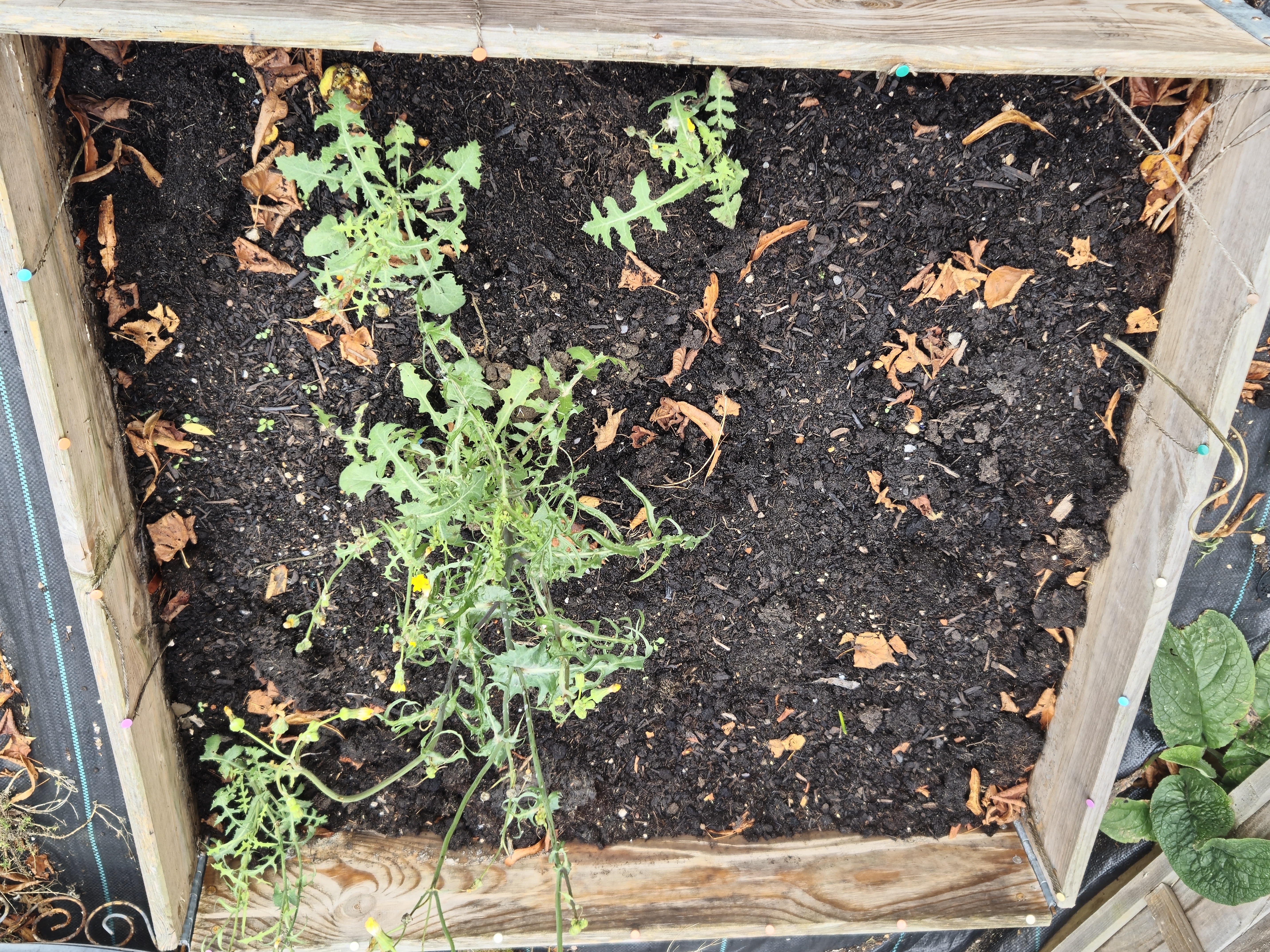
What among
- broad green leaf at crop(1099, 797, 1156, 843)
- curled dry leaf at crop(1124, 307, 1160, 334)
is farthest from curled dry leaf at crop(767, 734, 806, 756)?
curled dry leaf at crop(1124, 307, 1160, 334)

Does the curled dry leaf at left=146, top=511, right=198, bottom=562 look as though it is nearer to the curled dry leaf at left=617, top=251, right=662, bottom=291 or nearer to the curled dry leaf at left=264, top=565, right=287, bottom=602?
the curled dry leaf at left=264, top=565, right=287, bottom=602

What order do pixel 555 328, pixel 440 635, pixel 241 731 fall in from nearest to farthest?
pixel 440 635 → pixel 555 328 → pixel 241 731

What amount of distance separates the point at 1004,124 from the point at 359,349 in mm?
1625

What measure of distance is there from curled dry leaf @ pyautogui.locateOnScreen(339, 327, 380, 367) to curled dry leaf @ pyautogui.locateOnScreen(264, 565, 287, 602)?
58 cm

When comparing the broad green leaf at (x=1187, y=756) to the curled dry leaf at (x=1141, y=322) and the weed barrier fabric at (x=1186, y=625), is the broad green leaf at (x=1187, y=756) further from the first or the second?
the curled dry leaf at (x=1141, y=322)

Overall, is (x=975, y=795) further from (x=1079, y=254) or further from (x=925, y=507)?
(x=1079, y=254)

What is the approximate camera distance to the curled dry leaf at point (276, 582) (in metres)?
1.90

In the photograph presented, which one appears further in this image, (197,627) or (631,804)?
(631,804)

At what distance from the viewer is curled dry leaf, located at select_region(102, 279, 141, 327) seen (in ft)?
5.54

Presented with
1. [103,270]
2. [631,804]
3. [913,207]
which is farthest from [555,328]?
[631,804]

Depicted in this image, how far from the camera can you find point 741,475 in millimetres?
1900

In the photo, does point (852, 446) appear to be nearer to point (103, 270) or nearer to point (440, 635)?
point (440, 635)

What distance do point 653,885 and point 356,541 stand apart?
1.25 metres

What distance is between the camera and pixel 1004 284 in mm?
1789
